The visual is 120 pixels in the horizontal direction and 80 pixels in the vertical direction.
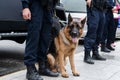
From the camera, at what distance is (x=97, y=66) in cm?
688

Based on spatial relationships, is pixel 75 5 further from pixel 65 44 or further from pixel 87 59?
pixel 65 44

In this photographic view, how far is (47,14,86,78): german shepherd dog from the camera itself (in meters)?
5.59

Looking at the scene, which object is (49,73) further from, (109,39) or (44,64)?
(109,39)

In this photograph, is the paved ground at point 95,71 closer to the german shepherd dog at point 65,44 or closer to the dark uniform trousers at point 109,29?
the german shepherd dog at point 65,44

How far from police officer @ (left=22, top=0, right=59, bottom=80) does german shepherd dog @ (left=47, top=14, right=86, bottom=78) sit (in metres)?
0.41

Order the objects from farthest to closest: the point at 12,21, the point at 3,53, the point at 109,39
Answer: the point at 109,39, the point at 3,53, the point at 12,21

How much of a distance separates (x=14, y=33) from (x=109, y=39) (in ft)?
11.8

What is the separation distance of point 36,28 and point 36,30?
29mm

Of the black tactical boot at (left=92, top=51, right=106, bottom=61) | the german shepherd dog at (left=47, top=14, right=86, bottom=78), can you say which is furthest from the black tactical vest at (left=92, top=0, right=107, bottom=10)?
the german shepherd dog at (left=47, top=14, right=86, bottom=78)

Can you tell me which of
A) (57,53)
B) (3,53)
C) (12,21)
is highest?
(12,21)

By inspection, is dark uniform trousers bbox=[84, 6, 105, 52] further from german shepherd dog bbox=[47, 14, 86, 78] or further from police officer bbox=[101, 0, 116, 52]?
police officer bbox=[101, 0, 116, 52]

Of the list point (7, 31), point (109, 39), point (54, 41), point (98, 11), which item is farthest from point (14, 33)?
point (109, 39)

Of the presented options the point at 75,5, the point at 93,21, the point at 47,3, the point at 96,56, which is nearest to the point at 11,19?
the point at 47,3

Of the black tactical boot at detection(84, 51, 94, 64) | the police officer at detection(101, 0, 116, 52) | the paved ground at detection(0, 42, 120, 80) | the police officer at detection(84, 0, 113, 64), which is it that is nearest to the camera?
the paved ground at detection(0, 42, 120, 80)
